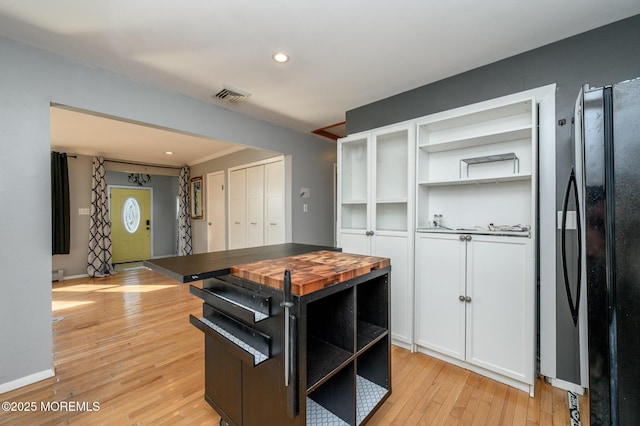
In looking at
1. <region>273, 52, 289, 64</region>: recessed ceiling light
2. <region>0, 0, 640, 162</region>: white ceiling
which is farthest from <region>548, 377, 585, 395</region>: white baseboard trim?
<region>273, 52, 289, 64</region>: recessed ceiling light

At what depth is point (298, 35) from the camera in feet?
6.06

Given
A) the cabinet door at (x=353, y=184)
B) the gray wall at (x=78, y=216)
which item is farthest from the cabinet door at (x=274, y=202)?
the gray wall at (x=78, y=216)

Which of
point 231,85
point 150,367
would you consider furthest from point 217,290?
point 231,85

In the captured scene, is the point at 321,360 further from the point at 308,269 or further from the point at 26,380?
the point at 26,380

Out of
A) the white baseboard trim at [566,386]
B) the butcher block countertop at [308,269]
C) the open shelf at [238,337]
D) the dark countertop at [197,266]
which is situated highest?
the dark countertop at [197,266]

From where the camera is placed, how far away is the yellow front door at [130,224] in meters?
6.45

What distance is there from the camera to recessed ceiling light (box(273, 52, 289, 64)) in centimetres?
207

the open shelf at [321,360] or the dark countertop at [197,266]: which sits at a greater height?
the dark countertop at [197,266]

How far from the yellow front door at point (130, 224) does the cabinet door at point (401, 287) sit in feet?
22.3

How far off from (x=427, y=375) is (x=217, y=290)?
5.69ft

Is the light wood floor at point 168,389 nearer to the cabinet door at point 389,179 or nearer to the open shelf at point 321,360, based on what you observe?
the open shelf at point 321,360

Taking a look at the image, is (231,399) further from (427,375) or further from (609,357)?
(609,357)

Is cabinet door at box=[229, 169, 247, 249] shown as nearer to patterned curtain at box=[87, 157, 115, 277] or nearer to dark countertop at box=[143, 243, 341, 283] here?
patterned curtain at box=[87, 157, 115, 277]

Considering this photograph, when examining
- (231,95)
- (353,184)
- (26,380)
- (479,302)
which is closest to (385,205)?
(353,184)
